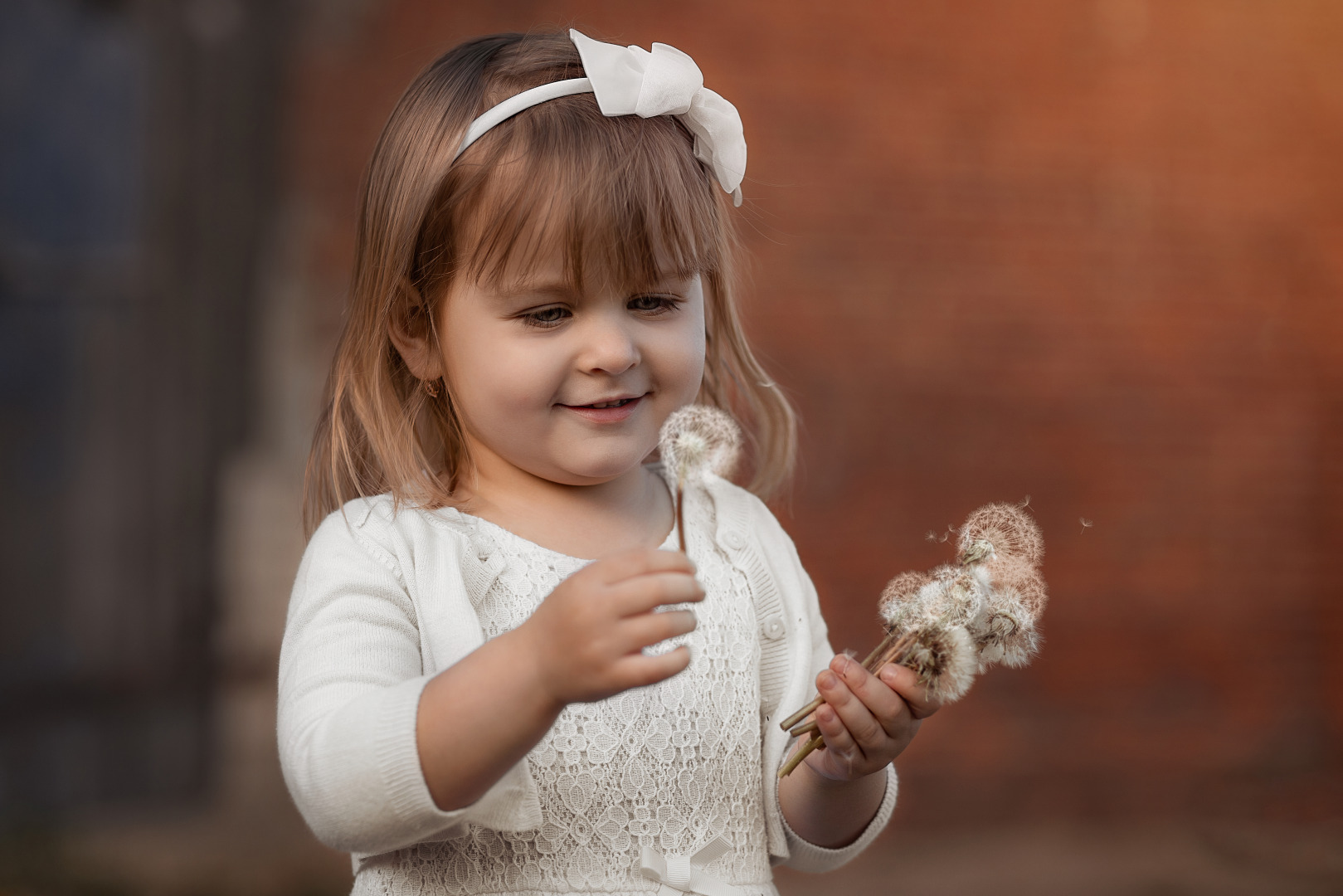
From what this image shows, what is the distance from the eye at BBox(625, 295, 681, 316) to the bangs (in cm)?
3

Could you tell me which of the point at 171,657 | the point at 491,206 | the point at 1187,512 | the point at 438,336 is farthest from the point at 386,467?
the point at 1187,512

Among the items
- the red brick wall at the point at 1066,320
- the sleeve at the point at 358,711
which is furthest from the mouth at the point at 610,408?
the red brick wall at the point at 1066,320

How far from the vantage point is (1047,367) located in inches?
140

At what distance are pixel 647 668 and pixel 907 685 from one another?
0.32 meters

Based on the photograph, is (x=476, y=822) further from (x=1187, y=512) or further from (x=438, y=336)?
(x=1187, y=512)

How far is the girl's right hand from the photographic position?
93 centimetres

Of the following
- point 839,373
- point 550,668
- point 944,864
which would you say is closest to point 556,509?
point 550,668

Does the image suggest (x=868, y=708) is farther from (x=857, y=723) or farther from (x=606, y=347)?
(x=606, y=347)

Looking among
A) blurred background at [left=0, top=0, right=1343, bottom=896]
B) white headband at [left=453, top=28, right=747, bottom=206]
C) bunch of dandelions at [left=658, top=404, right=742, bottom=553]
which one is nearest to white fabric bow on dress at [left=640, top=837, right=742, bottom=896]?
bunch of dandelions at [left=658, top=404, right=742, bottom=553]

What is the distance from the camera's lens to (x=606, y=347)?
1.26 metres

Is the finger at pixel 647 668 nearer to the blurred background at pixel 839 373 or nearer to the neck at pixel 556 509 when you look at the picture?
the neck at pixel 556 509

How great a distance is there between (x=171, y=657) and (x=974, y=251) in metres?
2.41

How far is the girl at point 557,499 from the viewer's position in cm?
123

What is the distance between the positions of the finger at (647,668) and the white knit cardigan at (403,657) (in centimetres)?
19
